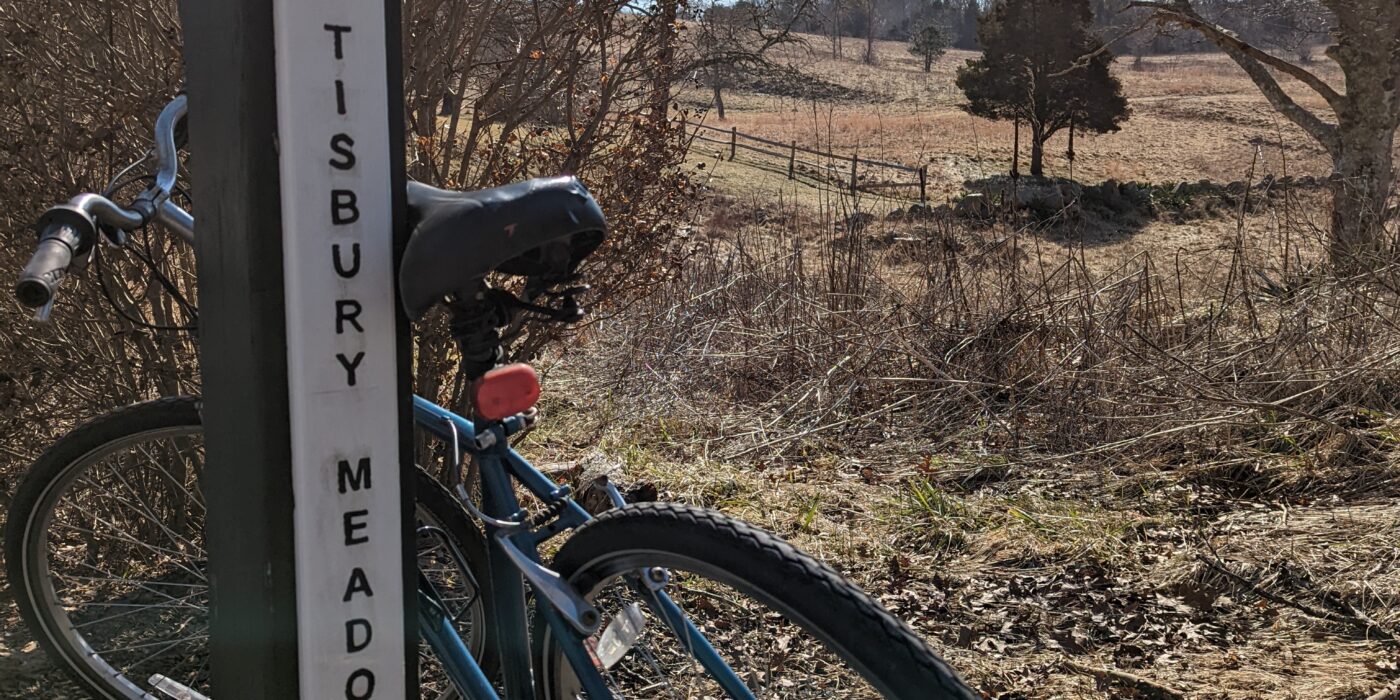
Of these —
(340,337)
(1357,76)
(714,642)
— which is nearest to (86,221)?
(340,337)

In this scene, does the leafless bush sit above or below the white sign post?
below

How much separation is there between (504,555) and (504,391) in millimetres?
375

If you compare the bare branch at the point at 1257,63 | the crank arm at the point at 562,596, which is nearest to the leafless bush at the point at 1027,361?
the crank arm at the point at 562,596

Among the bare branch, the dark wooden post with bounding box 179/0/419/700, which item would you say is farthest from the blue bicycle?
the bare branch

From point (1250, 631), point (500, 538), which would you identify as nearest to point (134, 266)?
point (500, 538)

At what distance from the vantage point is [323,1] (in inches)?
51.2

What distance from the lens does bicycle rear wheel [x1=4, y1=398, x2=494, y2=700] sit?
196 centimetres

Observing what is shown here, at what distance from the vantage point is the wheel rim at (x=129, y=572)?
210 centimetres

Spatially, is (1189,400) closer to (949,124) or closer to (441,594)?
(441,594)

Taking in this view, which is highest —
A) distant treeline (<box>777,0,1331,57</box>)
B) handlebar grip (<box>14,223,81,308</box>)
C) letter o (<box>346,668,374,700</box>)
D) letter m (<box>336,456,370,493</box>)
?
distant treeline (<box>777,0,1331,57</box>)

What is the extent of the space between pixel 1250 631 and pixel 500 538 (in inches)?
91.7

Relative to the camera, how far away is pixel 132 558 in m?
3.11

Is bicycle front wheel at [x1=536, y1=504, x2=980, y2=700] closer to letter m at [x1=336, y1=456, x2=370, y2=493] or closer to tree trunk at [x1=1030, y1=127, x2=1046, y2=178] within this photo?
letter m at [x1=336, y1=456, x2=370, y2=493]

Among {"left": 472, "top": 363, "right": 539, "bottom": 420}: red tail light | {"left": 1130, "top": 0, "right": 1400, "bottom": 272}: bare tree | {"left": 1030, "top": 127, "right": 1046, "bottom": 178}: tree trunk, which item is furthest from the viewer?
{"left": 1030, "top": 127, "right": 1046, "bottom": 178}: tree trunk
